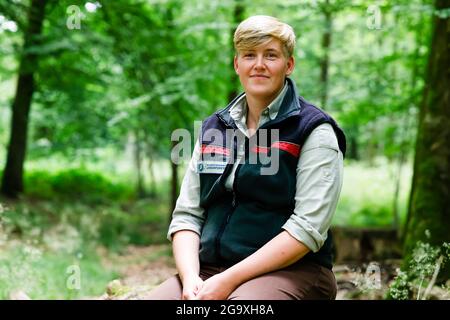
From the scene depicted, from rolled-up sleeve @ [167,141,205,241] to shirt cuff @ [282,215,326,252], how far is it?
485 millimetres

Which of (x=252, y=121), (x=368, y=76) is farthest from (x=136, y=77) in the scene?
(x=252, y=121)

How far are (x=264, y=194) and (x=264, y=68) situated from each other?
0.54 meters

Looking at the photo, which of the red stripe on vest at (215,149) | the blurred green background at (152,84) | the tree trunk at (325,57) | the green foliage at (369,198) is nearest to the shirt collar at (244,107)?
the red stripe on vest at (215,149)

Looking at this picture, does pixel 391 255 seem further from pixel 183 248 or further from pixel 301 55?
pixel 183 248

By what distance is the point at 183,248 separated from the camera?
2.39 meters

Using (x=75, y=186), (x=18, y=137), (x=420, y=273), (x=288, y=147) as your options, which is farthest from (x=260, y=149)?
(x=75, y=186)

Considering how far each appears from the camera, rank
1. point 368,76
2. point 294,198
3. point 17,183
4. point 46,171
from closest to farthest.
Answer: point 294,198
point 368,76
point 17,183
point 46,171

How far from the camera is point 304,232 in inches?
84.4

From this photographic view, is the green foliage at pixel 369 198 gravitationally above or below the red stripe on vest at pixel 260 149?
below

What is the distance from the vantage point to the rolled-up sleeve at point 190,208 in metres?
2.48

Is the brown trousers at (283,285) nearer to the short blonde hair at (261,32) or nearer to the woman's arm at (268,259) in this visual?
the woman's arm at (268,259)

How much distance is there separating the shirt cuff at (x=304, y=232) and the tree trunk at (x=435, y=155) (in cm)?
268

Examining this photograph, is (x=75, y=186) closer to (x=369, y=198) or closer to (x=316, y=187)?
(x=369, y=198)
